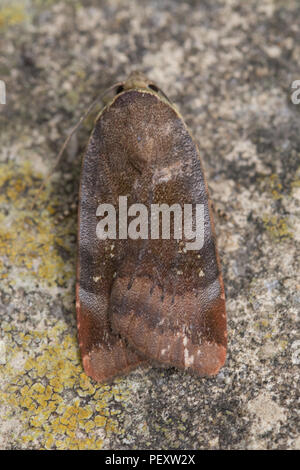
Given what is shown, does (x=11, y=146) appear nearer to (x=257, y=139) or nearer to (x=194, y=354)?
(x=257, y=139)

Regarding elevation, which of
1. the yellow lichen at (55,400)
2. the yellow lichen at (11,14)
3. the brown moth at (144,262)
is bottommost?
the yellow lichen at (55,400)

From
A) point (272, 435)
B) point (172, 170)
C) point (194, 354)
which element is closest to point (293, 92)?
point (172, 170)

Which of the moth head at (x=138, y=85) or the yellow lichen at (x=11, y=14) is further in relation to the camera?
the yellow lichen at (x=11, y=14)

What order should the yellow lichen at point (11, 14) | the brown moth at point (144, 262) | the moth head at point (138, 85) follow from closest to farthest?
the brown moth at point (144, 262)
the moth head at point (138, 85)
the yellow lichen at point (11, 14)

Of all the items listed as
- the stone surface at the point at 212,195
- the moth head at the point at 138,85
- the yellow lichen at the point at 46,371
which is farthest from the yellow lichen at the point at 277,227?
the yellow lichen at the point at 46,371

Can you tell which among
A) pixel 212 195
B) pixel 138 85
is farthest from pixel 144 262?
pixel 138 85

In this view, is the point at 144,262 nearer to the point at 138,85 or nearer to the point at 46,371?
the point at 46,371

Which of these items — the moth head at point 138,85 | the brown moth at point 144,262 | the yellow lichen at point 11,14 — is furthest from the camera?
the yellow lichen at point 11,14

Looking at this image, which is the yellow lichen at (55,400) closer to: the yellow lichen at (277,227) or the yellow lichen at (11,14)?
the yellow lichen at (277,227)

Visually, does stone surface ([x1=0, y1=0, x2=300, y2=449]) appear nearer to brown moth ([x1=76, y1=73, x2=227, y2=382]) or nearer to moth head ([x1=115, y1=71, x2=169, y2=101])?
brown moth ([x1=76, y1=73, x2=227, y2=382])
